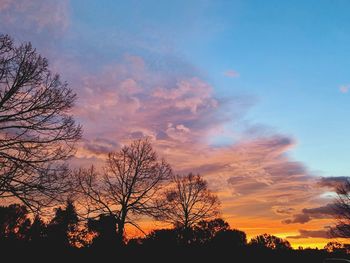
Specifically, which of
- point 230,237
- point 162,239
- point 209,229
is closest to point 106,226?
point 162,239

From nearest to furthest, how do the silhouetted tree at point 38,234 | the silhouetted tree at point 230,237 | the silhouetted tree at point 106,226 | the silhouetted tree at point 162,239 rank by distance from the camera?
the silhouetted tree at point 106,226, the silhouetted tree at point 38,234, the silhouetted tree at point 162,239, the silhouetted tree at point 230,237

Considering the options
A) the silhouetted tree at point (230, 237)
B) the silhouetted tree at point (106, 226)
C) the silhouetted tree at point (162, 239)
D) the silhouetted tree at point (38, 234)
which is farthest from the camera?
the silhouetted tree at point (230, 237)

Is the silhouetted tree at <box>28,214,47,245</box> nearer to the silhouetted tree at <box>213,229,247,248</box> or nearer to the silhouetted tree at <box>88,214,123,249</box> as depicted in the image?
the silhouetted tree at <box>88,214,123,249</box>

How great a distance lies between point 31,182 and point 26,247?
13.0m

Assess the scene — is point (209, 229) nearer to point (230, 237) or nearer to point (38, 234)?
point (230, 237)

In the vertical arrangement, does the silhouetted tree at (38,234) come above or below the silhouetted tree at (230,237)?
below

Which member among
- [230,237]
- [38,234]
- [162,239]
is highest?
[230,237]

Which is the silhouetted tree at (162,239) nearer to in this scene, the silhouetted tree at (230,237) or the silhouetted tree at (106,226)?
the silhouetted tree at (106,226)

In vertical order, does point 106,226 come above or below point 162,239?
above

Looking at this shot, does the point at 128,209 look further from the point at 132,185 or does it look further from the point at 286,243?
the point at 286,243

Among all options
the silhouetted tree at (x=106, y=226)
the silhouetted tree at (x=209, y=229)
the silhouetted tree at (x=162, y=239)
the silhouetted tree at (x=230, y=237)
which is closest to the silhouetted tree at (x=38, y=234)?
the silhouetted tree at (x=106, y=226)

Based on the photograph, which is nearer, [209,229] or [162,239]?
[162,239]

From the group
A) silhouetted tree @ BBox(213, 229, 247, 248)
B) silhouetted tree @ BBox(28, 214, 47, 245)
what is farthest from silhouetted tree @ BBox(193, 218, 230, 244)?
silhouetted tree @ BBox(28, 214, 47, 245)

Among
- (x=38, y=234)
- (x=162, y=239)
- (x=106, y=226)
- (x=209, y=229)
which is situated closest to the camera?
(x=106, y=226)
